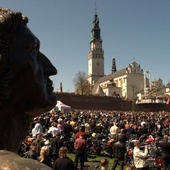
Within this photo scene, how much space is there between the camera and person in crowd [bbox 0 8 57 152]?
112 centimetres

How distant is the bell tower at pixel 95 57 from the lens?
519 ft

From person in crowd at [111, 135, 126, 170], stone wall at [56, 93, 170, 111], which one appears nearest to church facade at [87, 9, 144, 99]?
stone wall at [56, 93, 170, 111]

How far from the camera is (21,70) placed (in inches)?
45.7

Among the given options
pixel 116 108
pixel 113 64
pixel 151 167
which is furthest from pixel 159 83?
pixel 151 167

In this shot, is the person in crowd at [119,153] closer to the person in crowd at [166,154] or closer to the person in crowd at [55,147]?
the person in crowd at [166,154]

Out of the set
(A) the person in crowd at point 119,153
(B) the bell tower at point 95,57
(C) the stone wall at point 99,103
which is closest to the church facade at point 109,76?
(B) the bell tower at point 95,57

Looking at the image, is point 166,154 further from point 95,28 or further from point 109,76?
point 95,28

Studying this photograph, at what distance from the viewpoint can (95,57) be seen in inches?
6329

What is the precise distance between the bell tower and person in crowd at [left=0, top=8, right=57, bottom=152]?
6137 inches

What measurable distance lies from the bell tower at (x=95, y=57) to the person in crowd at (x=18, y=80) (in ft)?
511

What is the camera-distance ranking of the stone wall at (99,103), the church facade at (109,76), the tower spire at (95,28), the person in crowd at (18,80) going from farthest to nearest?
the tower spire at (95,28) → the church facade at (109,76) → the stone wall at (99,103) → the person in crowd at (18,80)

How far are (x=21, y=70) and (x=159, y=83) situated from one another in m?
137

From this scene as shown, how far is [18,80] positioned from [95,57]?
160 m

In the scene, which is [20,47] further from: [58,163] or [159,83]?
[159,83]
